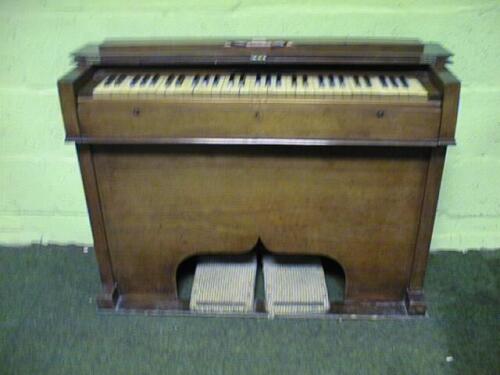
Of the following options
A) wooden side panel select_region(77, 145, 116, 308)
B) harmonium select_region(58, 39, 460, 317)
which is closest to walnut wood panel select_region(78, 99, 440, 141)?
harmonium select_region(58, 39, 460, 317)

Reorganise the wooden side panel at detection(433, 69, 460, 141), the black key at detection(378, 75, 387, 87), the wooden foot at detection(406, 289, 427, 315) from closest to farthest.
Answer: the wooden side panel at detection(433, 69, 460, 141) < the black key at detection(378, 75, 387, 87) < the wooden foot at detection(406, 289, 427, 315)

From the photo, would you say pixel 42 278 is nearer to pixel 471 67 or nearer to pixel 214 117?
pixel 214 117

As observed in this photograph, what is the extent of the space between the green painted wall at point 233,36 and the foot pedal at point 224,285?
629 mm

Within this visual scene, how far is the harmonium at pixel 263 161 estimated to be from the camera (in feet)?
4.38

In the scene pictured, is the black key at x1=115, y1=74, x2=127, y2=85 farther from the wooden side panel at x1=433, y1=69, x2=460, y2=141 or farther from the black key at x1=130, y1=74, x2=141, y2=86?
the wooden side panel at x1=433, y1=69, x2=460, y2=141

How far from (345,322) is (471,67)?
3.12ft

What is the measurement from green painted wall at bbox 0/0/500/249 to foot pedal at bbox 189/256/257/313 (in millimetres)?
629

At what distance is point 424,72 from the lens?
4.76ft

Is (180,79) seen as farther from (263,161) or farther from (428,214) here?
(428,214)

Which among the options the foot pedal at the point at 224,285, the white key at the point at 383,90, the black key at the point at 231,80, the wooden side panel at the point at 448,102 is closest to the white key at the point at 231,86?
the black key at the point at 231,80

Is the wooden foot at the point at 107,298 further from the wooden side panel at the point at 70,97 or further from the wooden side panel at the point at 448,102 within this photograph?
the wooden side panel at the point at 448,102

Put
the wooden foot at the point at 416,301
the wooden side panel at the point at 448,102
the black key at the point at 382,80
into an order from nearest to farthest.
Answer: the wooden side panel at the point at 448,102 → the black key at the point at 382,80 → the wooden foot at the point at 416,301

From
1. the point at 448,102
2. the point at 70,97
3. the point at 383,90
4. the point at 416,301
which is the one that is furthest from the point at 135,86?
the point at 416,301

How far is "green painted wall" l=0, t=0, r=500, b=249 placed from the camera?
167 centimetres
